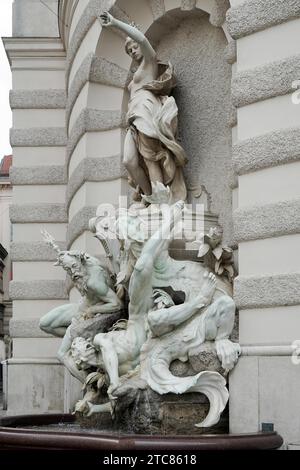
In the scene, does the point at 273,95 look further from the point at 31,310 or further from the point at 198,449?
the point at 31,310

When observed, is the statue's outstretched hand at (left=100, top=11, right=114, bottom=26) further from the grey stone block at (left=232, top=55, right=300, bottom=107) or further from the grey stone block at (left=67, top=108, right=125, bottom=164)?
the grey stone block at (left=232, top=55, right=300, bottom=107)

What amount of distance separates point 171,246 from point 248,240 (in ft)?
5.66

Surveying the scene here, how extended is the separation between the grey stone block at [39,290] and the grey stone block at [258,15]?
8081 millimetres

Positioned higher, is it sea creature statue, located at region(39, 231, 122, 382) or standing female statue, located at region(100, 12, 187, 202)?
standing female statue, located at region(100, 12, 187, 202)

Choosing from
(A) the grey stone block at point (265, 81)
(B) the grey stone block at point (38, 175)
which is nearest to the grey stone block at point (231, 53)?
(A) the grey stone block at point (265, 81)

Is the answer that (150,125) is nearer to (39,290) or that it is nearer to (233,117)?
(233,117)

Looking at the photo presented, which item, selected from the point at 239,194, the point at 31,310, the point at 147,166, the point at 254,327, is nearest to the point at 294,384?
the point at 254,327

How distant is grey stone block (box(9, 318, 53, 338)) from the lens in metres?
16.9

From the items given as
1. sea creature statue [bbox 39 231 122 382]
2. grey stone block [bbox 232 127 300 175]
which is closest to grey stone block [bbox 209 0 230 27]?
grey stone block [bbox 232 127 300 175]

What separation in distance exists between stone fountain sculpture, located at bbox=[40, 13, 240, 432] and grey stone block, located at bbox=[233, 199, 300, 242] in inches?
26.6

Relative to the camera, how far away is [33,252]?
17.2m

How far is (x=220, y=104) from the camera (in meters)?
12.3

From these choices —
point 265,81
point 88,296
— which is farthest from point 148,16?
point 88,296

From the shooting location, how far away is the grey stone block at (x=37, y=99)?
689 inches
